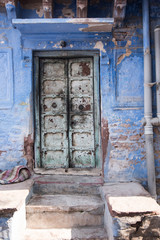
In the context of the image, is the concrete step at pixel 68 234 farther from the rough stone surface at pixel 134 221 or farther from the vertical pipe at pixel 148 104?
the vertical pipe at pixel 148 104

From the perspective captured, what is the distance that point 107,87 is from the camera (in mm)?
3930

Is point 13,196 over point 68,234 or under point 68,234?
over

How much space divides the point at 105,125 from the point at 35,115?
1398 mm

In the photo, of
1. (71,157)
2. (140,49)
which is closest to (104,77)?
(140,49)

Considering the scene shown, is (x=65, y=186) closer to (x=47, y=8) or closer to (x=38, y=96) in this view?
(x=38, y=96)

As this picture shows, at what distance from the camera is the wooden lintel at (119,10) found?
11.7 ft

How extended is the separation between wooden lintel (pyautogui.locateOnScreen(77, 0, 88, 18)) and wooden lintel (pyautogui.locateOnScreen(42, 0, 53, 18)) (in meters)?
0.49

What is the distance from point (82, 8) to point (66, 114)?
1962 mm

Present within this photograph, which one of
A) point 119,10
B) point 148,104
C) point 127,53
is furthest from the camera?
point 127,53

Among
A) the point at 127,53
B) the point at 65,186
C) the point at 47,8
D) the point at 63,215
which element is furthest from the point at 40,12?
the point at 63,215

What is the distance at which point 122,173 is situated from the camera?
12.8ft

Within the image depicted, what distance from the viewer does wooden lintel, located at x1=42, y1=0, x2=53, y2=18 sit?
12.1ft

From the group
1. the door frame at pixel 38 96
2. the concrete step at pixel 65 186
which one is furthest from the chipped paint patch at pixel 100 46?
the concrete step at pixel 65 186

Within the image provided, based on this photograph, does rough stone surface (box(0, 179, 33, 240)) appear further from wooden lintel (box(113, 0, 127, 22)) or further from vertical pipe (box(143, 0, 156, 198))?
wooden lintel (box(113, 0, 127, 22))
